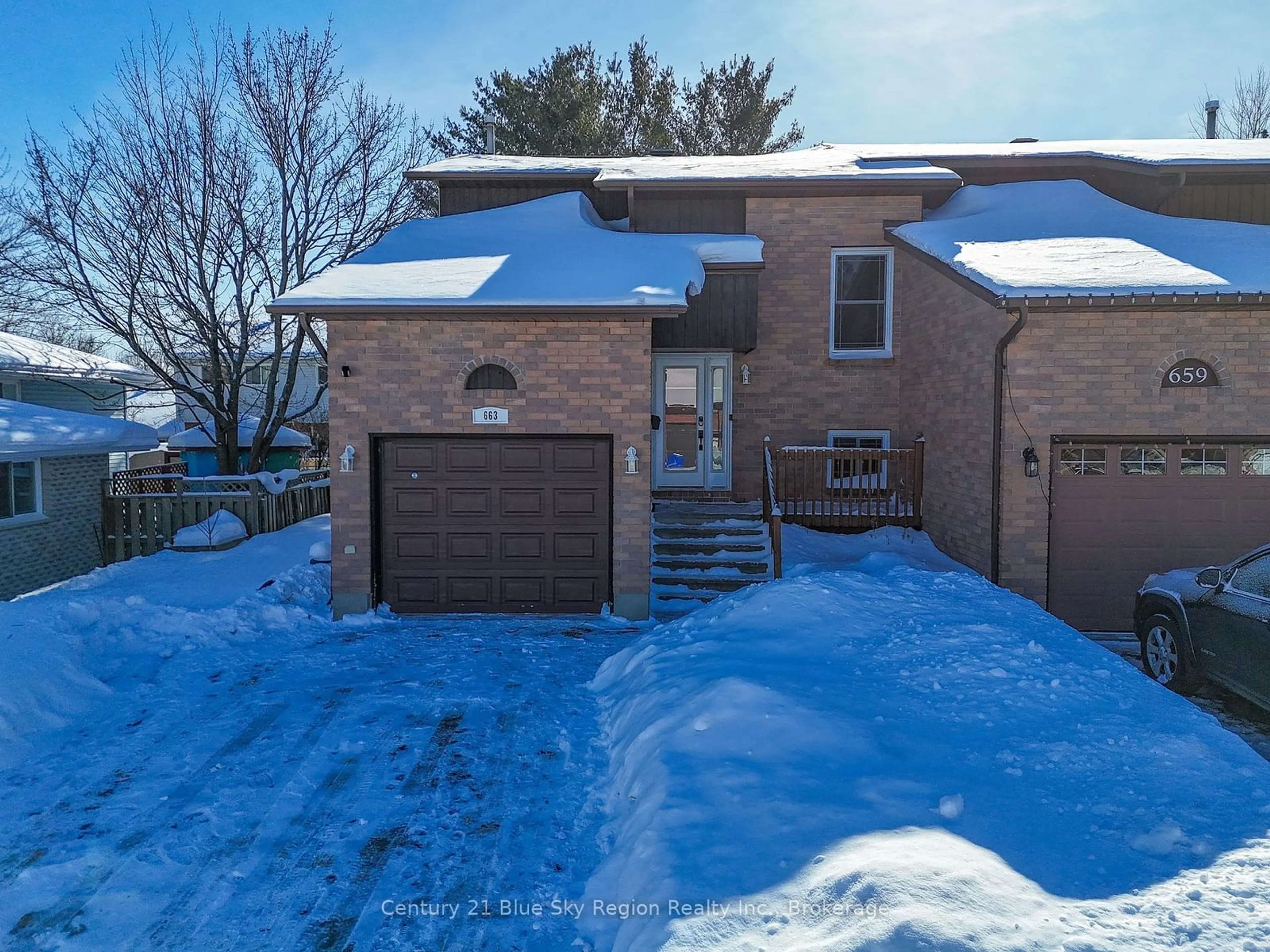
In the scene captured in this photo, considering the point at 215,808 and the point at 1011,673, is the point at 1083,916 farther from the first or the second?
the point at 215,808

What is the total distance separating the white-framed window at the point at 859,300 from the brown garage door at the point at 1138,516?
14.7ft

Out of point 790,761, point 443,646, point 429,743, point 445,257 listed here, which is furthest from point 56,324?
point 790,761

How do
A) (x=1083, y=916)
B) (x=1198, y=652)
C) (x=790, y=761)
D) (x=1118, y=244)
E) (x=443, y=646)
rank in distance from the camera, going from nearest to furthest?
(x=1083, y=916)
(x=790, y=761)
(x=1198, y=652)
(x=443, y=646)
(x=1118, y=244)

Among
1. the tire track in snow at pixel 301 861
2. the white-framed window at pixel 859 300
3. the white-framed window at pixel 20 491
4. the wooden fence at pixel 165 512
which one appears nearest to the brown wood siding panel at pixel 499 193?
the white-framed window at pixel 859 300

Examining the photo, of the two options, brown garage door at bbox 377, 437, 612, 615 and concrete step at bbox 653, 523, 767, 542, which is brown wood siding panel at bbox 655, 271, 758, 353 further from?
brown garage door at bbox 377, 437, 612, 615

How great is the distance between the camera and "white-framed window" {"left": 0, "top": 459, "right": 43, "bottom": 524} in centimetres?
1178

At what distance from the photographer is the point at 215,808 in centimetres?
489

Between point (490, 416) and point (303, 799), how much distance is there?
213 inches

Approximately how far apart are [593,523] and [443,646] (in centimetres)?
245

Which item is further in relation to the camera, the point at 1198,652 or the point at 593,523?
the point at 593,523

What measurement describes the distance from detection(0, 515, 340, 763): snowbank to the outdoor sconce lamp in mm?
9162

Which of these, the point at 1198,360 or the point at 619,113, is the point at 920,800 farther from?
the point at 619,113

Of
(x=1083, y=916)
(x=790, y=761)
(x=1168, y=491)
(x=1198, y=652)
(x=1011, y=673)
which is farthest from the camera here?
(x=1168, y=491)

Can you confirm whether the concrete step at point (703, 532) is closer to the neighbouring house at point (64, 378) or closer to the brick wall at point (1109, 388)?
the brick wall at point (1109, 388)
